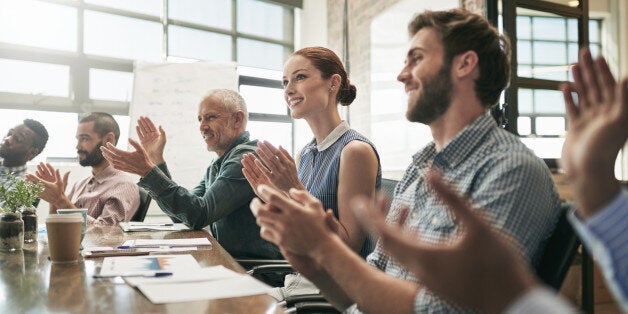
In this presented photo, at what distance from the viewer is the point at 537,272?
0.91 metres

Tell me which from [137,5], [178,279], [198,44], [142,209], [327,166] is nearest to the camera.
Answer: [178,279]

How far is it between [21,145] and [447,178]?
3321mm

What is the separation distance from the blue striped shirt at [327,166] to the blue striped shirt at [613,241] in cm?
119

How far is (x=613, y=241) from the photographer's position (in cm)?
54

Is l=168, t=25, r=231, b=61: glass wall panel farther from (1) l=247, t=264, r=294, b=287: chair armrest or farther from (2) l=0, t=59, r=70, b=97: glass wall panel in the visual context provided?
(1) l=247, t=264, r=294, b=287: chair armrest

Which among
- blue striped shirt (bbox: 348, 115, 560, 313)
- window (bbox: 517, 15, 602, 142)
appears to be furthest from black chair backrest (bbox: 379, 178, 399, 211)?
window (bbox: 517, 15, 602, 142)

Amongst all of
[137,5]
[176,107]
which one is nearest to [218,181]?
[176,107]

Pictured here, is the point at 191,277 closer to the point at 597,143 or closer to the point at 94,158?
the point at 597,143

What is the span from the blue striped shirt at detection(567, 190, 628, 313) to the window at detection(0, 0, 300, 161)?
4.90 m

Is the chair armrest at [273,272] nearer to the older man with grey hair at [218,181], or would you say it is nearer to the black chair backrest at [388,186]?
the older man with grey hair at [218,181]

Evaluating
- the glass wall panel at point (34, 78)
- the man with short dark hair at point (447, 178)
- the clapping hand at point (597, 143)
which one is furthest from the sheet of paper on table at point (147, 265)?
the glass wall panel at point (34, 78)

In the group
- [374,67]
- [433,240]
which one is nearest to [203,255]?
[433,240]

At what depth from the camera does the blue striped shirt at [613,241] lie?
53cm

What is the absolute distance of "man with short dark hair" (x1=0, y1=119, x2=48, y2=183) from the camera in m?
3.44
